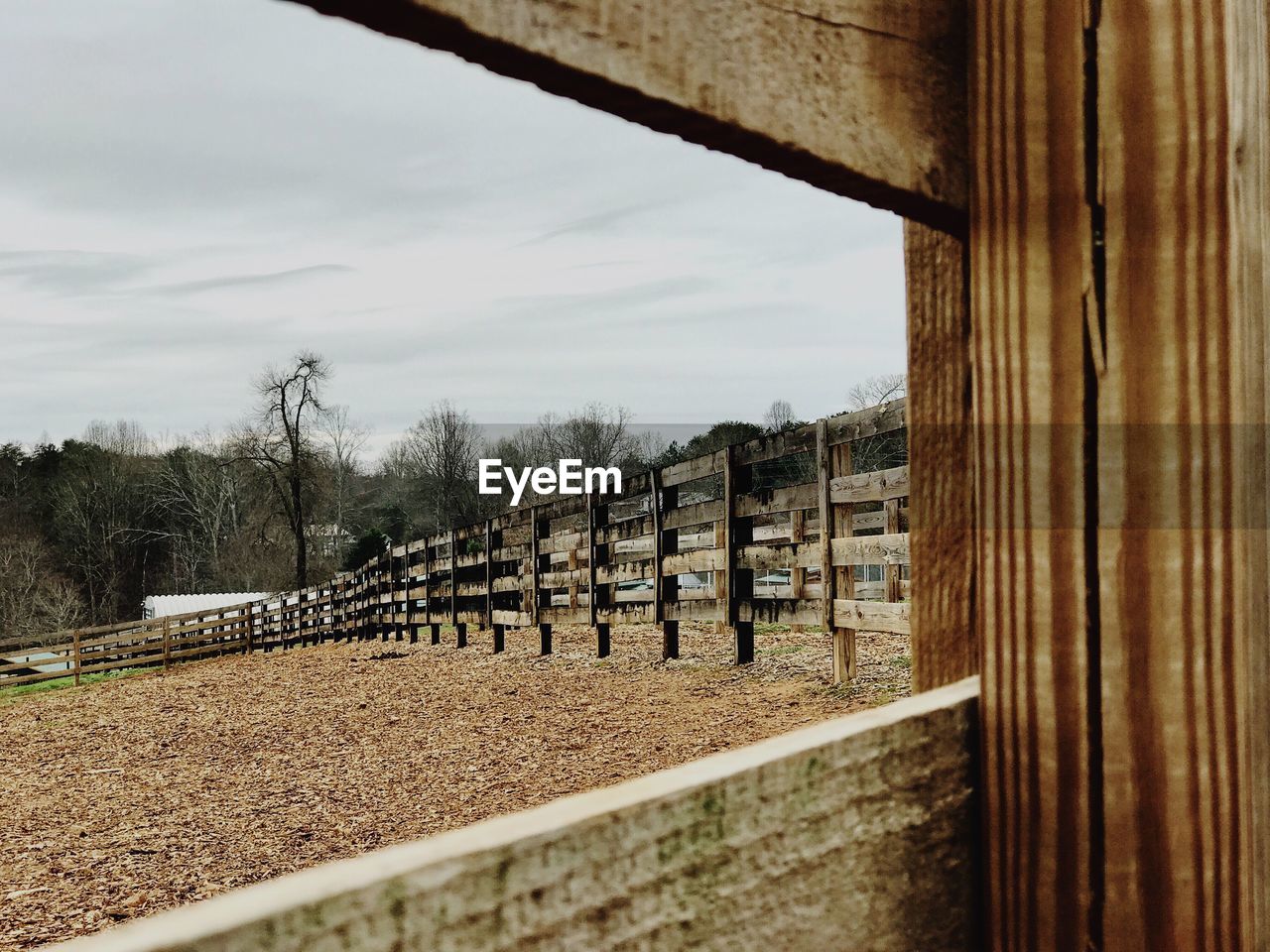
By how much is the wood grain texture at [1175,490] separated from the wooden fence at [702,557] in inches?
84.5

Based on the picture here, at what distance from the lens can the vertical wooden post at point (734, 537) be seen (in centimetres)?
725

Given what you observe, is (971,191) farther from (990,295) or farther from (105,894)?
(105,894)

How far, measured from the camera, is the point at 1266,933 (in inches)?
27.7

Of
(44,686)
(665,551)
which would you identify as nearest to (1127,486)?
(665,551)

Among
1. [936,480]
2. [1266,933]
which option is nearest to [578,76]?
[936,480]

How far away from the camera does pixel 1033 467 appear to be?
705 mm

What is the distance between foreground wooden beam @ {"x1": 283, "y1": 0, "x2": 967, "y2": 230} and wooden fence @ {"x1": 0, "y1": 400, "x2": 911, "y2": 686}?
2.16 meters

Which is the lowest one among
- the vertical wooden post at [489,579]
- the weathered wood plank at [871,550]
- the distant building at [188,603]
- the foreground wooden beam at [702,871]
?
the distant building at [188,603]

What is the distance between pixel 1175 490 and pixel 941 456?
0.19 meters

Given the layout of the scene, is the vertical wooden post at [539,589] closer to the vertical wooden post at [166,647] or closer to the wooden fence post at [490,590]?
the wooden fence post at [490,590]

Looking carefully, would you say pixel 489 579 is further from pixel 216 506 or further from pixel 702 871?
pixel 216 506

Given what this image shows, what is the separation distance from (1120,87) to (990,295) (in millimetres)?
173

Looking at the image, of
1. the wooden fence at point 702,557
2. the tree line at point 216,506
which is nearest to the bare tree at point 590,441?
the tree line at point 216,506

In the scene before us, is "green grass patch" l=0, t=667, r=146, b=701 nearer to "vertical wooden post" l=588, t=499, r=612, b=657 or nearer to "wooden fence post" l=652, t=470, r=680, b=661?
"vertical wooden post" l=588, t=499, r=612, b=657
